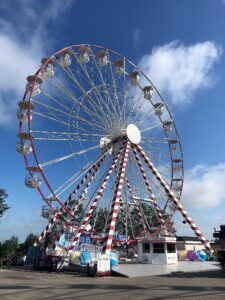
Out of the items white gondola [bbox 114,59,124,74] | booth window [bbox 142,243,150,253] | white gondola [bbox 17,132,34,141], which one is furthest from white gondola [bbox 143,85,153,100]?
booth window [bbox 142,243,150,253]

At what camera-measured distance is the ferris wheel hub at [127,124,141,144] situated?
3038 centimetres

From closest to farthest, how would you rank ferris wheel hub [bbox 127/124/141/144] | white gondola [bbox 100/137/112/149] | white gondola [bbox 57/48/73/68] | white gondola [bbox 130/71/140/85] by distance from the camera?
white gondola [bbox 57/48/73/68], white gondola [bbox 100/137/112/149], ferris wheel hub [bbox 127/124/141/144], white gondola [bbox 130/71/140/85]

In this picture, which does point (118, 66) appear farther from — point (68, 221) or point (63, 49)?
point (68, 221)

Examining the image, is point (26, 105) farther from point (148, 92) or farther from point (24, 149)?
point (148, 92)

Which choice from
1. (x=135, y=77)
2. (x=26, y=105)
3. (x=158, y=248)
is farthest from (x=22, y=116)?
(x=158, y=248)

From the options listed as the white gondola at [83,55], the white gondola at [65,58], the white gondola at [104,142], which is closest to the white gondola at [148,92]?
the white gondola at [104,142]

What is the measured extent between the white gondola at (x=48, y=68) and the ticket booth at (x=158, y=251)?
A: 1503 cm

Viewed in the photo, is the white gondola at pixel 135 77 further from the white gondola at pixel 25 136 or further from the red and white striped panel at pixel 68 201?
the white gondola at pixel 25 136

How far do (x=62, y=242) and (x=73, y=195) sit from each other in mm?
4345

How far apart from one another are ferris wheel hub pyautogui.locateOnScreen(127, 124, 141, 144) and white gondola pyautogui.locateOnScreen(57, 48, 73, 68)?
26.2 feet

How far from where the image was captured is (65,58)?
2739cm

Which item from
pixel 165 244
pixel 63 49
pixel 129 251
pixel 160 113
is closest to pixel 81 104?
pixel 63 49

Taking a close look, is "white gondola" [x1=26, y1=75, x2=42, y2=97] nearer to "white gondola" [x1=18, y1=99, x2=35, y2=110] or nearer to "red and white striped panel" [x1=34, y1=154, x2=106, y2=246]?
"white gondola" [x1=18, y1=99, x2=35, y2=110]

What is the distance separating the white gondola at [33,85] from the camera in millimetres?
25203
